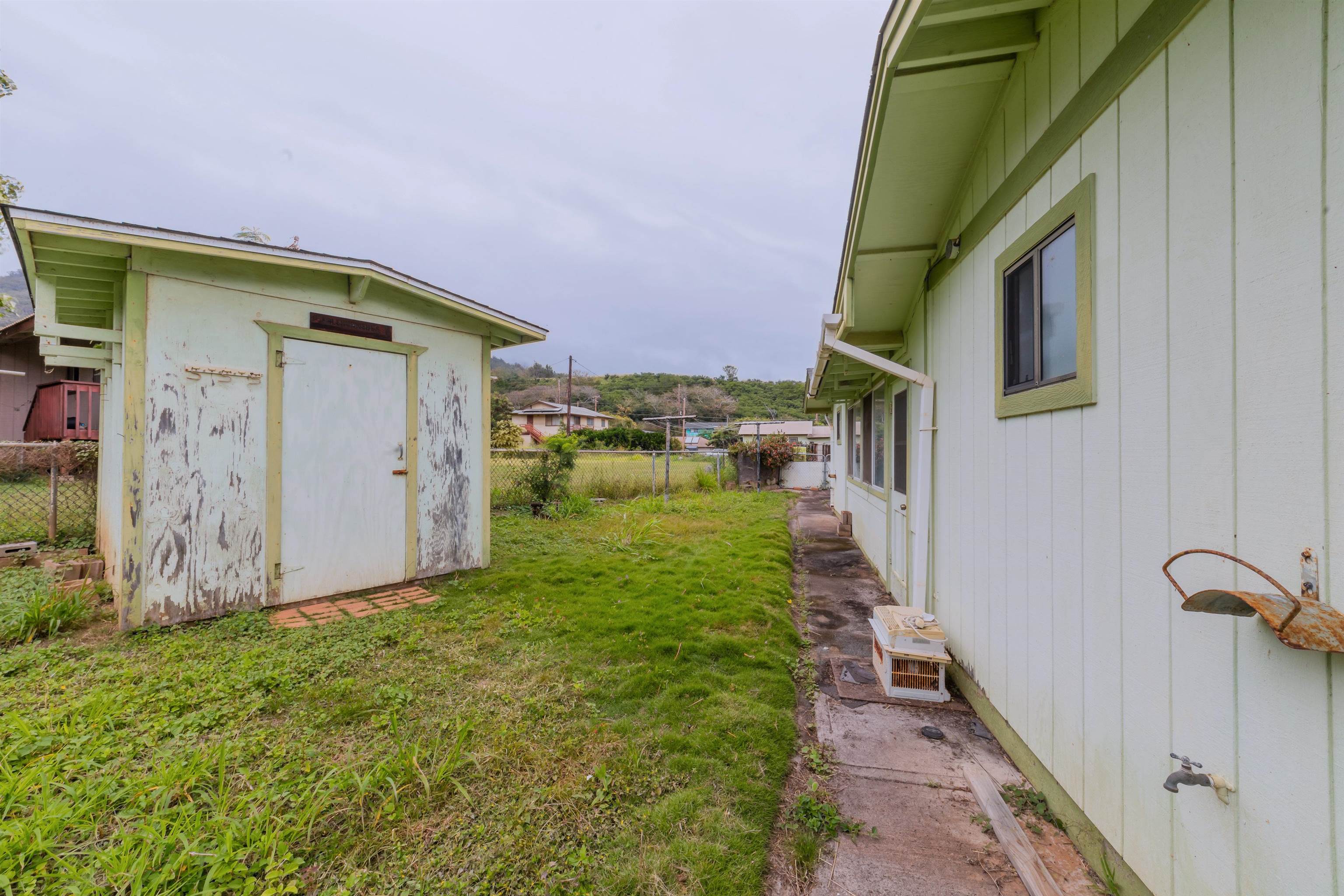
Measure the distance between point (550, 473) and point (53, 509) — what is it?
231 inches

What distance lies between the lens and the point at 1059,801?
1821mm

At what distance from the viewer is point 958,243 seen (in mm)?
2971

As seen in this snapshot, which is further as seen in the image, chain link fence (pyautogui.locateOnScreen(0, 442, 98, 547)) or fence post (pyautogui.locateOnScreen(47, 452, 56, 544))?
chain link fence (pyautogui.locateOnScreen(0, 442, 98, 547))

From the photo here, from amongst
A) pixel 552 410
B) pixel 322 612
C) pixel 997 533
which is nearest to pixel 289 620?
pixel 322 612

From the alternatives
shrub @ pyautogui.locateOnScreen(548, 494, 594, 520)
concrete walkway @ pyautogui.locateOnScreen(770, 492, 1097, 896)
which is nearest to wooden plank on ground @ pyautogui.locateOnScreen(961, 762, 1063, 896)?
concrete walkway @ pyautogui.locateOnScreen(770, 492, 1097, 896)

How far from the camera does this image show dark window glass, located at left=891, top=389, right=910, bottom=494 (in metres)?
4.28

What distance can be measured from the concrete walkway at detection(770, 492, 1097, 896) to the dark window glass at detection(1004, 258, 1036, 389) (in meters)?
1.77

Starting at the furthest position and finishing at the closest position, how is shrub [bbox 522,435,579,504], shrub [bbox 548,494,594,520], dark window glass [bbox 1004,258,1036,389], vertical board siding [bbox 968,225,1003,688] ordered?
shrub [bbox 522,435,579,504] → shrub [bbox 548,494,594,520] → vertical board siding [bbox 968,225,1003,688] → dark window glass [bbox 1004,258,1036,389]

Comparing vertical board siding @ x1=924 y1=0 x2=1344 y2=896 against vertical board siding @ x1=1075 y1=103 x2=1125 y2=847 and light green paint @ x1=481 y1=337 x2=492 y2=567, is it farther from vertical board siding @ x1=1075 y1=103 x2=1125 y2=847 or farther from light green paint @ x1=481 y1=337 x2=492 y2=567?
light green paint @ x1=481 y1=337 x2=492 y2=567

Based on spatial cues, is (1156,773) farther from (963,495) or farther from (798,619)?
(798,619)

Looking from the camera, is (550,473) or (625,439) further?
(625,439)

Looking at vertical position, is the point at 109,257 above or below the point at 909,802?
above

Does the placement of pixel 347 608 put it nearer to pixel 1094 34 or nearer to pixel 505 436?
pixel 1094 34

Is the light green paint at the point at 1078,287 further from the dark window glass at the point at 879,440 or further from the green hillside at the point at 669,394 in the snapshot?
the green hillside at the point at 669,394
